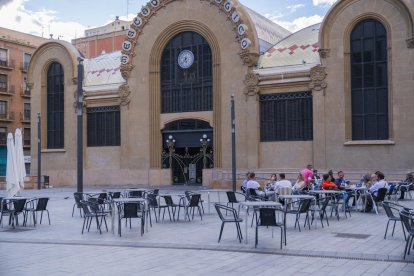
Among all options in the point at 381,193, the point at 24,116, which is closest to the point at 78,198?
the point at 381,193

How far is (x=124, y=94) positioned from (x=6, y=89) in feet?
73.8

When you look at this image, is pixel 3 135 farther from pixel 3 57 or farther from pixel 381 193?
pixel 381 193

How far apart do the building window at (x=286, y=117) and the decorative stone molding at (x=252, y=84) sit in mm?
596

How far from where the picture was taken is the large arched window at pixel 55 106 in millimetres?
42844

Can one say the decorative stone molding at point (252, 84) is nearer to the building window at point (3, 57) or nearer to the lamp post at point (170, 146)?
the lamp post at point (170, 146)

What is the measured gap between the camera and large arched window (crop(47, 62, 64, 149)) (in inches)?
1687

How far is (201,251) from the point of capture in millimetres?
11508

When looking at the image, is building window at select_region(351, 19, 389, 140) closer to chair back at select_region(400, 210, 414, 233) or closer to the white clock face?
the white clock face

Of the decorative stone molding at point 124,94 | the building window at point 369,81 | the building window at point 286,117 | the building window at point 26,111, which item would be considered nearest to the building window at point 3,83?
the building window at point 26,111

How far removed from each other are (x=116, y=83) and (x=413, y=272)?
3373cm

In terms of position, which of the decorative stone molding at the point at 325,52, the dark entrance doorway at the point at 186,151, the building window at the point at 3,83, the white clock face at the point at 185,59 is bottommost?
the dark entrance doorway at the point at 186,151

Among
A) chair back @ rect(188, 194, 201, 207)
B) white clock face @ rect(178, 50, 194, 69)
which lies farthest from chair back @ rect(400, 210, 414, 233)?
white clock face @ rect(178, 50, 194, 69)

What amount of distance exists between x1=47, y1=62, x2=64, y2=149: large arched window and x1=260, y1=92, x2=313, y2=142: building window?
16919 millimetres

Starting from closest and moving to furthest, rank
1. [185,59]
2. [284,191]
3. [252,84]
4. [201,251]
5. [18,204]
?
1. [201,251]
2. [18,204]
3. [284,191]
4. [252,84]
5. [185,59]
